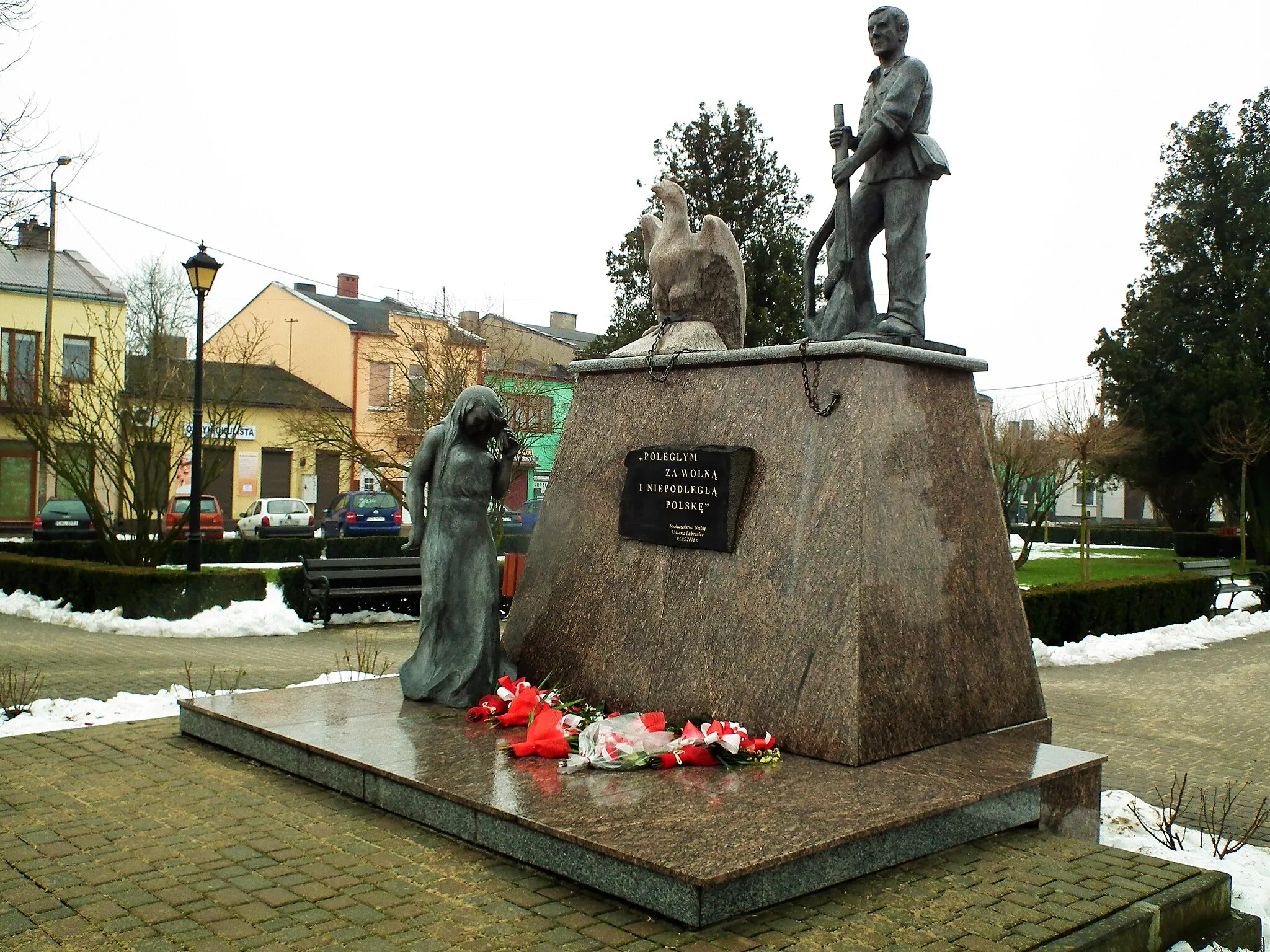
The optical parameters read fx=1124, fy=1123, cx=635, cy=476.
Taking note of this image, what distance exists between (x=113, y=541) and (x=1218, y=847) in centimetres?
1482

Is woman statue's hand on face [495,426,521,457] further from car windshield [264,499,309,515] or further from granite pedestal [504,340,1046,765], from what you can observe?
car windshield [264,499,309,515]

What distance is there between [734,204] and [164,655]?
17928 mm

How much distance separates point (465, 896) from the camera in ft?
12.7

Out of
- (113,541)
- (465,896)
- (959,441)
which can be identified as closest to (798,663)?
(959,441)

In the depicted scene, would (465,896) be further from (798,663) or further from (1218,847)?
(1218,847)

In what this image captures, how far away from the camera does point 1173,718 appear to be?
29.0ft

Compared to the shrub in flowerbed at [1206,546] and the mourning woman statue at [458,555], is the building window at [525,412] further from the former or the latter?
the shrub in flowerbed at [1206,546]

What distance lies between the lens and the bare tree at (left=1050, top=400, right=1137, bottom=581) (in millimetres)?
22677

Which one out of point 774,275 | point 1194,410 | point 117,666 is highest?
point 774,275

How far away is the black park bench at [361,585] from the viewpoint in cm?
1402

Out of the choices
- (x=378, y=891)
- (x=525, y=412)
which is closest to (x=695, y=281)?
(x=378, y=891)

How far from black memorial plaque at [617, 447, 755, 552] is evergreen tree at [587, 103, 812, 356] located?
18702 millimetres

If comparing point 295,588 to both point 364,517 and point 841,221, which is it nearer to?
point 841,221

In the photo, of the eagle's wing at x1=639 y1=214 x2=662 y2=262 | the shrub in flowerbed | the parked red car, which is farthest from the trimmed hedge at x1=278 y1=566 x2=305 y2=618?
the shrub in flowerbed
